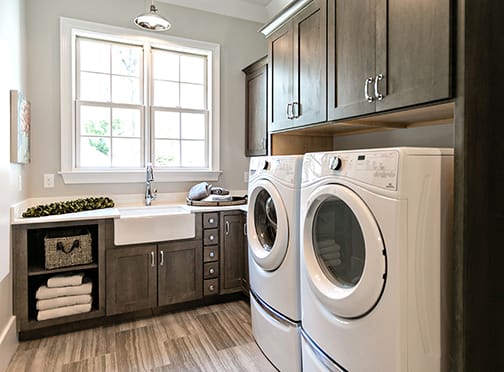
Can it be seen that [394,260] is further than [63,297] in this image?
No

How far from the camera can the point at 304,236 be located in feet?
5.70

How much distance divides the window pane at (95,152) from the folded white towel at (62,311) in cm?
123

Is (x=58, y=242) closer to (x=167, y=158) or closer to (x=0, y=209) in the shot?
(x=0, y=209)

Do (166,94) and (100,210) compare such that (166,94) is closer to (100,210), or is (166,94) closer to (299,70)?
(100,210)

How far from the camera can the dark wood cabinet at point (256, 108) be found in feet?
10.5

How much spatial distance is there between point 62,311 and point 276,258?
5.46 ft

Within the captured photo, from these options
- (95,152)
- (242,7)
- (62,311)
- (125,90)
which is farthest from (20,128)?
(242,7)

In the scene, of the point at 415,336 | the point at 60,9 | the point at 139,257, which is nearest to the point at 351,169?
the point at 415,336

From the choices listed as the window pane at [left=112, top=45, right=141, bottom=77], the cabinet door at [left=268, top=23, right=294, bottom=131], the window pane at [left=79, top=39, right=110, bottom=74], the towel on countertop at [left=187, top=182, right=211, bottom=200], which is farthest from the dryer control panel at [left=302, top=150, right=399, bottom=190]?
the window pane at [left=79, top=39, right=110, bottom=74]

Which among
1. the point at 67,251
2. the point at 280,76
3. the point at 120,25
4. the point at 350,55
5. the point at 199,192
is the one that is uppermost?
the point at 120,25

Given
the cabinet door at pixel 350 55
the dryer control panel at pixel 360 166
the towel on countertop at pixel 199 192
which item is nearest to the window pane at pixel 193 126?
the towel on countertop at pixel 199 192

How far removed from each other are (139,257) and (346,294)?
1777mm

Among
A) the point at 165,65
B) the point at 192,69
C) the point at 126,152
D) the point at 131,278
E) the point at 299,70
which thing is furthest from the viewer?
the point at 192,69

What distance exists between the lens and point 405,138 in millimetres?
2162
